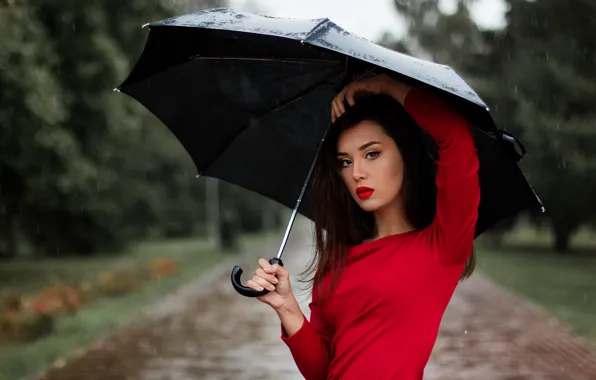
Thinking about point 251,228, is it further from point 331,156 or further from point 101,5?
point 331,156

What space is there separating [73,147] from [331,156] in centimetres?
1296

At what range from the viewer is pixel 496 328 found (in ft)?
36.6

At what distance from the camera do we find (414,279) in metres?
2.41

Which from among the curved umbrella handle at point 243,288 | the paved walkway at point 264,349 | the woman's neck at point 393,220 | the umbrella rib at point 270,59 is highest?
the umbrella rib at point 270,59

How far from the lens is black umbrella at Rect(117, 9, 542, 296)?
256 centimetres

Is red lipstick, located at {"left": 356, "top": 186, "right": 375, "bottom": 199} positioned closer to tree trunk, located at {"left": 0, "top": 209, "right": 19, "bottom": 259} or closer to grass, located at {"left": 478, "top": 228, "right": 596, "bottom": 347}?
grass, located at {"left": 478, "top": 228, "right": 596, "bottom": 347}

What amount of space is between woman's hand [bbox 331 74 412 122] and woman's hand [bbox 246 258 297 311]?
0.60 m

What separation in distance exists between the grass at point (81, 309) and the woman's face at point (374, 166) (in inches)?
237

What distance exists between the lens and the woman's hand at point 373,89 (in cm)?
246

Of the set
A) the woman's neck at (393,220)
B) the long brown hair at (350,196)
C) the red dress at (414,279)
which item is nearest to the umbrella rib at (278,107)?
the long brown hair at (350,196)

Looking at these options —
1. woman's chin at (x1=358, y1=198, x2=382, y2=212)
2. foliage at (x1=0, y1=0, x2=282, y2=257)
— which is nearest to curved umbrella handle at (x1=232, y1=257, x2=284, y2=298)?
woman's chin at (x1=358, y1=198, x2=382, y2=212)

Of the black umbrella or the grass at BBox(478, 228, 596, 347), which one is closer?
the black umbrella

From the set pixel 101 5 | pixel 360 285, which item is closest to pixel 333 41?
pixel 360 285

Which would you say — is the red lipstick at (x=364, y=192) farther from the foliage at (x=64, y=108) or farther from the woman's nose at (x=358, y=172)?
the foliage at (x=64, y=108)
